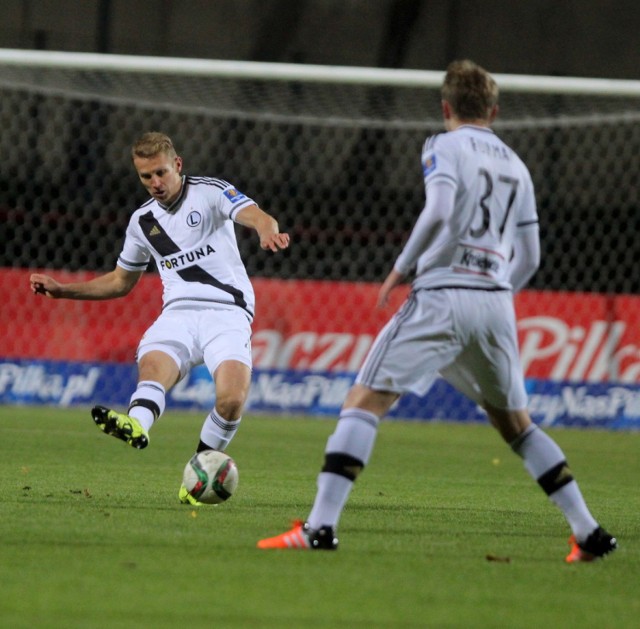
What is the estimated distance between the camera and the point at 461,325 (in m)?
4.71

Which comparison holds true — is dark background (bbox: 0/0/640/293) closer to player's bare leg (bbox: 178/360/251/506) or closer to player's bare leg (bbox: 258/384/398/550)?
player's bare leg (bbox: 178/360/251/506)

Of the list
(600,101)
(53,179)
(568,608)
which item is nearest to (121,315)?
(53,179)

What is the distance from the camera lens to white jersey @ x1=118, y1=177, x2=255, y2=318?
691 cm

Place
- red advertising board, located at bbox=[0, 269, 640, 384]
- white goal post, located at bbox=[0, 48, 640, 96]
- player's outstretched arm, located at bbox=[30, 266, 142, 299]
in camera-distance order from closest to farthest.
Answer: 1. player's outstretched arm, located at bbox=[30, 266, 142, 299]
2. white goal post, located at bbox=[0, 48, 640, 96]
3. red advertising board, located at bbox=[0, 269, 640, 384]

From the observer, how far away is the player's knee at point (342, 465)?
4.70 m

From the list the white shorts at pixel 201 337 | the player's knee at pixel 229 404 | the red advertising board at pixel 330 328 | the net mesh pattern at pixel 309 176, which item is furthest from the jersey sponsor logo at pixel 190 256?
the net mesh pattern at pixel 309 176

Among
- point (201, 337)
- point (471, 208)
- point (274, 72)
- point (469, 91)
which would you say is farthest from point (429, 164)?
point (274, 72)

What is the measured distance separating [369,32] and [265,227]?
8966 millimetres

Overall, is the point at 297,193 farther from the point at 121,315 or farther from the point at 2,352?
the point at 2,352

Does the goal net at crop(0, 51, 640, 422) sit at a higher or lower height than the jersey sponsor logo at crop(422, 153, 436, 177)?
lower

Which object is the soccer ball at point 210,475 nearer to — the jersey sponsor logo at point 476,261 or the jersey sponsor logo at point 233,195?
the jersey sponsor logo at point 233,195

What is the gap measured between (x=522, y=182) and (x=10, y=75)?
27.1 feet

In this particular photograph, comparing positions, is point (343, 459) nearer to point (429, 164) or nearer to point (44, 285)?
point (429, 164)

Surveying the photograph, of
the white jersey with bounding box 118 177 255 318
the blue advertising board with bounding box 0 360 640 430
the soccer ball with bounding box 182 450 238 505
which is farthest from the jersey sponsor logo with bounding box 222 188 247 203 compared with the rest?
the blue advertising board with bounding box 0 360 640 430
